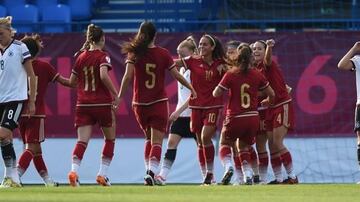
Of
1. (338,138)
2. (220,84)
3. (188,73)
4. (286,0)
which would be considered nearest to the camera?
(220,84)

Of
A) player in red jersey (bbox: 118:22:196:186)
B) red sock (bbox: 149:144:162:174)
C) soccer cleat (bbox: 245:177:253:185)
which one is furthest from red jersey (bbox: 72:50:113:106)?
soccer cleat (bbox: 245:177:253:185)

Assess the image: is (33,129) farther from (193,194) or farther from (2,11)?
(2,11)

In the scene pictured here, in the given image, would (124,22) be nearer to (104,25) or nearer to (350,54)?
(104,25)

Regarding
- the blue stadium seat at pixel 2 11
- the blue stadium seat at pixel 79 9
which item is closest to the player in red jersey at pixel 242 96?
the blue stadium seat at pixel 79 9

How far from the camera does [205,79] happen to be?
53.0ft

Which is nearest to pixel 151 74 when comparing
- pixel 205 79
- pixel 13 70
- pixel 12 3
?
pixel 205 79

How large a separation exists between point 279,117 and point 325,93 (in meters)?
4.41

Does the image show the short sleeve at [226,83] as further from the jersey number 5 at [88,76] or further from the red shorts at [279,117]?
the jersey number 5 at [88,76]

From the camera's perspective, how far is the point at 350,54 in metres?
15.9

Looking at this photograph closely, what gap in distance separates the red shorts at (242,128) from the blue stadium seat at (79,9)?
33.6ft

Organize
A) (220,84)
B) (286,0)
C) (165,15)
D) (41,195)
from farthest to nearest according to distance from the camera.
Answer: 1. (286,0)
2. (165,15)
3. (220,84)
4. (41,195)

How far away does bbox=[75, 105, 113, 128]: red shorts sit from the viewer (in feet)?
50.6

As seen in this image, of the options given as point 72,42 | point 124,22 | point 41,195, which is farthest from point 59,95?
point 41,195

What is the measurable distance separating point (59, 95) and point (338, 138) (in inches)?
215
